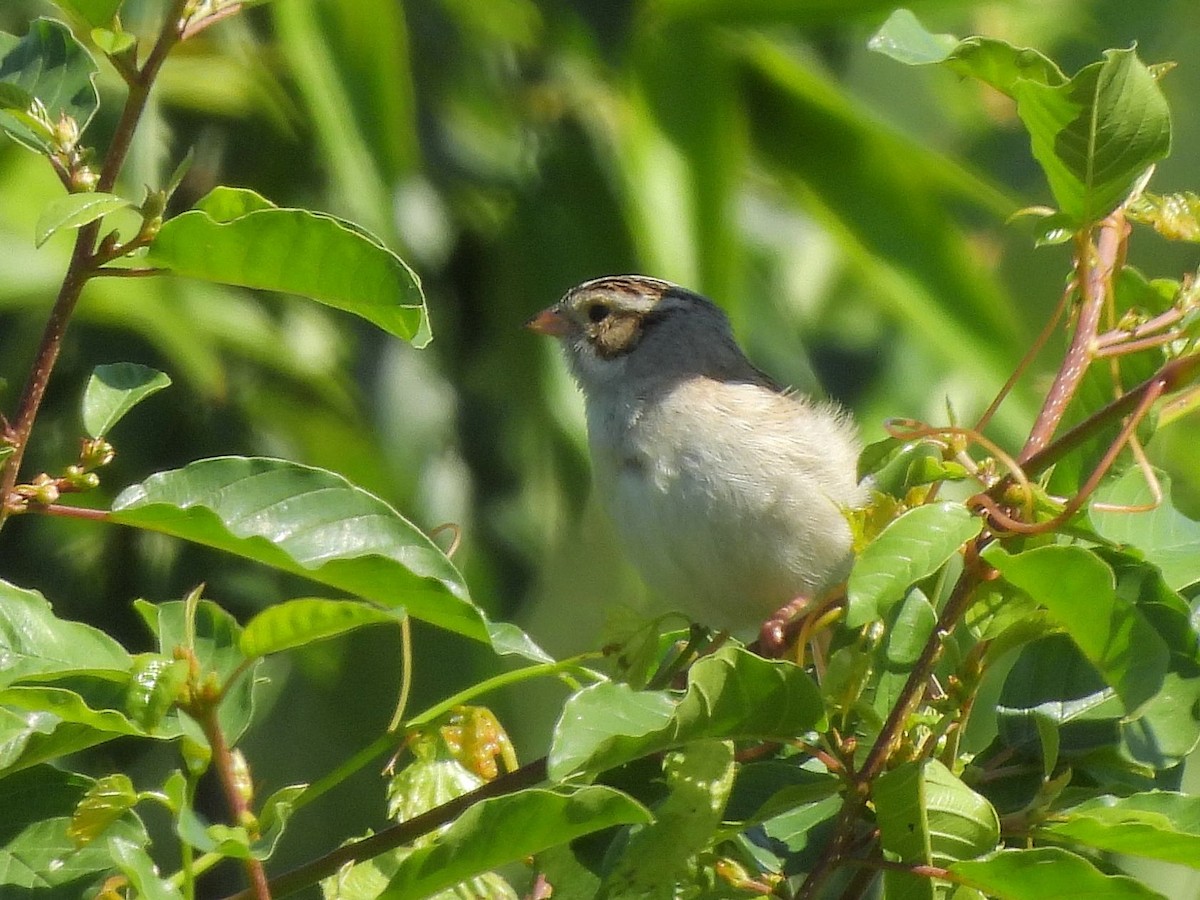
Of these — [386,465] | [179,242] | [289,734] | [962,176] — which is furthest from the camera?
[289,734]

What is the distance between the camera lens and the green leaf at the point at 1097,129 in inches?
73.5

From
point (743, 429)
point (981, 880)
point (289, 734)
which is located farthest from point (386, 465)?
point (981, 880)

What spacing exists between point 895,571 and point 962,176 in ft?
9.32

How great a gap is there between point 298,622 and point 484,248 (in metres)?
2.92

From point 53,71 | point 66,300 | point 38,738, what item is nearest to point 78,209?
point 66,300

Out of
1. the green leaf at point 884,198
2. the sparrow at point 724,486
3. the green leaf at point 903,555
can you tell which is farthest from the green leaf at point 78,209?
the green leaf at point 884,198

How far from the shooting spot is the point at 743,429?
3.44m

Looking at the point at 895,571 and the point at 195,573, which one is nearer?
the point at 895,571

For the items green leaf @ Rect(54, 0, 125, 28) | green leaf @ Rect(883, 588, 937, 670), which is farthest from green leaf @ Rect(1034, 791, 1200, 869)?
green leaf @ Rect(54, 0, 125, 28)

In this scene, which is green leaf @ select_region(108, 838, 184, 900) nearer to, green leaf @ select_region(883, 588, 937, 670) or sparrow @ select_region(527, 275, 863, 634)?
green leaf @ select_region(883, 588, 937, 670)

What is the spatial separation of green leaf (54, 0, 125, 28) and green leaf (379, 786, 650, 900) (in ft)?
3.09

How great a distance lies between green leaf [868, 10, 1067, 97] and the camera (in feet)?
6.76

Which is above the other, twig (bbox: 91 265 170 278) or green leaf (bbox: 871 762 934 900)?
twig (bbox: 91 265 170 278)

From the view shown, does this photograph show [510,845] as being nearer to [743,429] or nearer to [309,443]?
[743,429]
